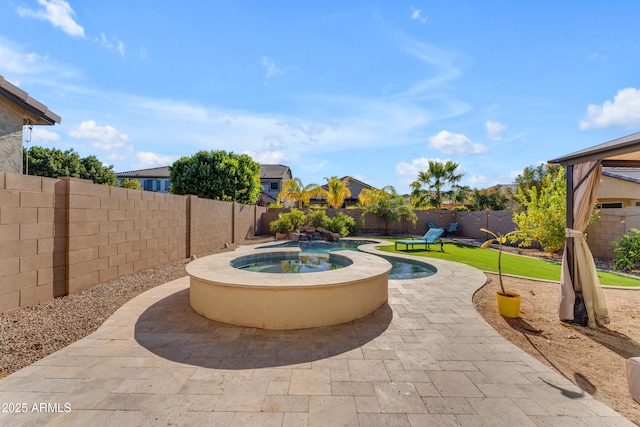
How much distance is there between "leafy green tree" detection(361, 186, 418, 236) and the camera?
19297 millimetres

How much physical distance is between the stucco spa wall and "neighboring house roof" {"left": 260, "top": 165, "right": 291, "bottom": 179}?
2841 cm

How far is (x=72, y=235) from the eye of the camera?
5348 mm

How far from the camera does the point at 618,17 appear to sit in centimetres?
618

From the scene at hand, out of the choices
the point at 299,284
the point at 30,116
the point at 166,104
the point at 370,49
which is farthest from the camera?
the point at 166,104

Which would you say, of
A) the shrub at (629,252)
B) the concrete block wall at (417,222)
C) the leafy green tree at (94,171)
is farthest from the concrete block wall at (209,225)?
the leafy green tree at (94,171)

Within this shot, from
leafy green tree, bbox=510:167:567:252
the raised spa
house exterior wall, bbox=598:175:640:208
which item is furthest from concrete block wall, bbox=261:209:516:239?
the raised spa

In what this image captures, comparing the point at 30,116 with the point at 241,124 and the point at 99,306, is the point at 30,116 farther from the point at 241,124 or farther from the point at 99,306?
the point at 99,306

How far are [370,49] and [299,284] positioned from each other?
8.41 m

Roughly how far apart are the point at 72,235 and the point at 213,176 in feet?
47.6

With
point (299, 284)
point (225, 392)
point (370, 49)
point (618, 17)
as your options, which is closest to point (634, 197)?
point (618, 17)

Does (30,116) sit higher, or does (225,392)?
(30,116)

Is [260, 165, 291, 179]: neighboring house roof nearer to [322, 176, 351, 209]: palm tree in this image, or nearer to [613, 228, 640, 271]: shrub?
[322, 176, 351, 209]: palm tree

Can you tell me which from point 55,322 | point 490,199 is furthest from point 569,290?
point 490,199

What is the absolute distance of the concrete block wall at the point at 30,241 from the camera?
14.0 feet
